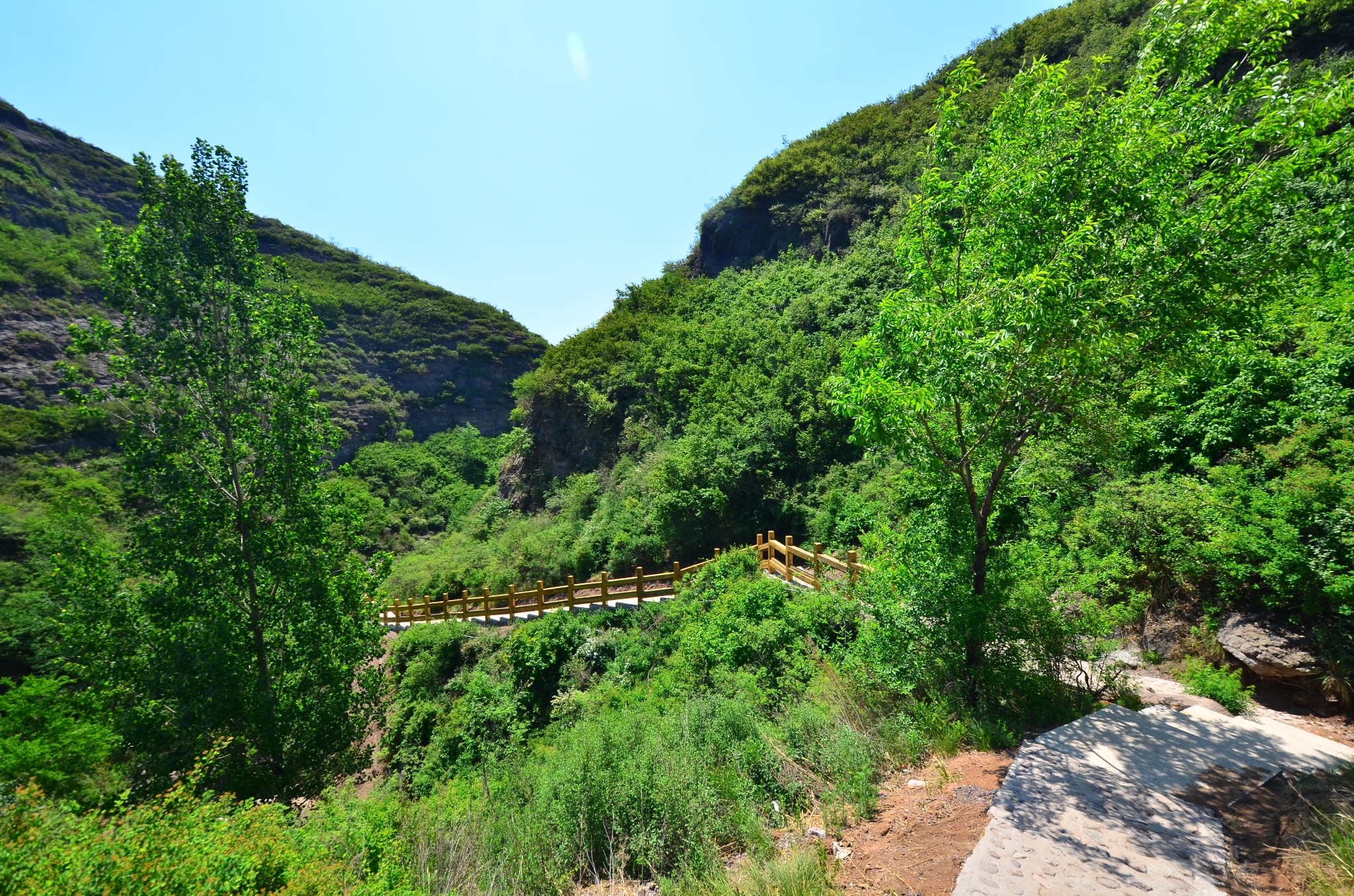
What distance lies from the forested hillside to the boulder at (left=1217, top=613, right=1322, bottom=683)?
0.17 feet

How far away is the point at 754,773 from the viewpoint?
5.55 meters

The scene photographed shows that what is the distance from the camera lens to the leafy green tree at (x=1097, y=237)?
14.1 ft

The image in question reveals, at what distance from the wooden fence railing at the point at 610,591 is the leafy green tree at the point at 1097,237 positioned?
5235 mm

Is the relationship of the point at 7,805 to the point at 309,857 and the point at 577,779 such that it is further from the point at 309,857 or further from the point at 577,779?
the point at 577,779

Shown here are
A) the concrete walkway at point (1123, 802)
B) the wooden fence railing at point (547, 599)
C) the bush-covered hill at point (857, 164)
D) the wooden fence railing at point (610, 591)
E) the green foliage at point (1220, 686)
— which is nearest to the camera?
the concrete walkway at point (1123, 802)

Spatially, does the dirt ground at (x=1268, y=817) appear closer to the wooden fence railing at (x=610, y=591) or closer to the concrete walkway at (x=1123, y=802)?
the concrete walkway at (x=1123, y=802)

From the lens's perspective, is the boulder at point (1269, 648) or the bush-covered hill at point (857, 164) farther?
the bush-covered hill at point (857, 164)

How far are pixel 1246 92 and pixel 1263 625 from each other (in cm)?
552

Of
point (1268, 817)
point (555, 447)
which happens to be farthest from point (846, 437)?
point (555, 447)

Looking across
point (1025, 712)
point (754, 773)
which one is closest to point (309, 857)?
point (754, 773)

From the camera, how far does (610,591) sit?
51.1ft

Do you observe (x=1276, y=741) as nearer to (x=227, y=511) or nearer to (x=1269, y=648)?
(x=1269, y=648)

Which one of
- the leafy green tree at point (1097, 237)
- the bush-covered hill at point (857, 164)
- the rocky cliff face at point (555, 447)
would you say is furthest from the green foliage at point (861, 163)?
the leafy green tree at point (1097, 237)

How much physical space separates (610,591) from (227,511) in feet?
30.7
